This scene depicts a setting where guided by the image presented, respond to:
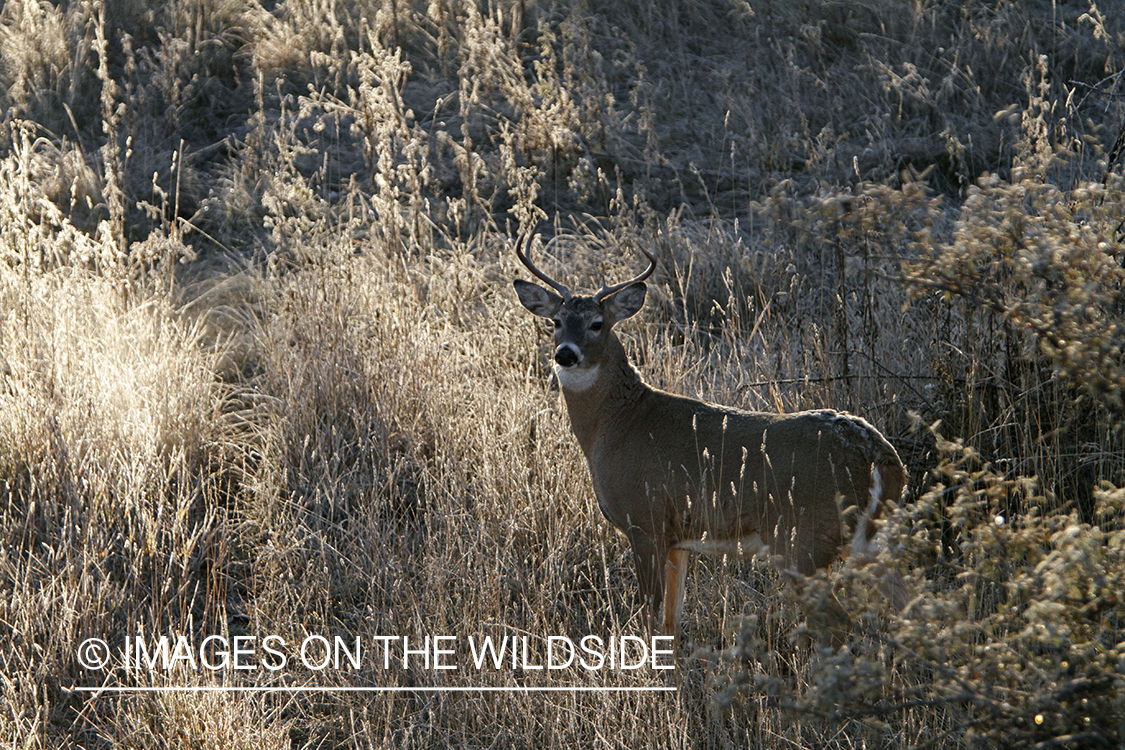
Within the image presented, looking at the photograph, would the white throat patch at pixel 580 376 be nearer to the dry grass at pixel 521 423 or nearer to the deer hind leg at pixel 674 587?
the dry grass at pixel 521 423

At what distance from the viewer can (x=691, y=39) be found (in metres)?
10.7

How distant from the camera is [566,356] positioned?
13.8ft

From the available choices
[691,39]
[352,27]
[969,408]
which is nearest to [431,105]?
[352,27]

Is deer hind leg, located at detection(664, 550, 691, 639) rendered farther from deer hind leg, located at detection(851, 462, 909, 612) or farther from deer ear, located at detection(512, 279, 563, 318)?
deer ear, located at detection(512, 279, 563, 318)

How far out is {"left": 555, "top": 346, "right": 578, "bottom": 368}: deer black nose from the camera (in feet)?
13.8

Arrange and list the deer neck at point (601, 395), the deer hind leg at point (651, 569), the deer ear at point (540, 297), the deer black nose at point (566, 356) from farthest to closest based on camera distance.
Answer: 1. the deer ear at point (540, 297)
2. the deer neck at point (601, 395)
3. the deer black nose at point (566, 356)
4. the deer hind leg at point (651, 569)

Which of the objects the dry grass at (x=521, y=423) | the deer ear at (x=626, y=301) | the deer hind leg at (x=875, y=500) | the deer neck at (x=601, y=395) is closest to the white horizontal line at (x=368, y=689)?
the dry grass at (x=521, y=423)

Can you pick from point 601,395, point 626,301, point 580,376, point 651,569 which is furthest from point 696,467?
point 626,301

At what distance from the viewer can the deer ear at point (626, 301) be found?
4488 millimetres

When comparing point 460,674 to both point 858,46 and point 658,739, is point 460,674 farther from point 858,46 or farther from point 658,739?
point 858,46

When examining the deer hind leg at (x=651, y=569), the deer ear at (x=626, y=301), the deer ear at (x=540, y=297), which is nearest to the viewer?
the deer hind leg at (x=651, y=569)

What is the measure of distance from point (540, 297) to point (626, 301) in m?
0.39

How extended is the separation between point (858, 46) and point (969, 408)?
6.62 metres

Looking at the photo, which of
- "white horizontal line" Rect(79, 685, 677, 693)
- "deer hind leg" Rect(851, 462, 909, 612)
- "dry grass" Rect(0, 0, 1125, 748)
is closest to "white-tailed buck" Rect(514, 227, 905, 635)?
"deer hind leg" Rect(851, 462, 909, 612)
